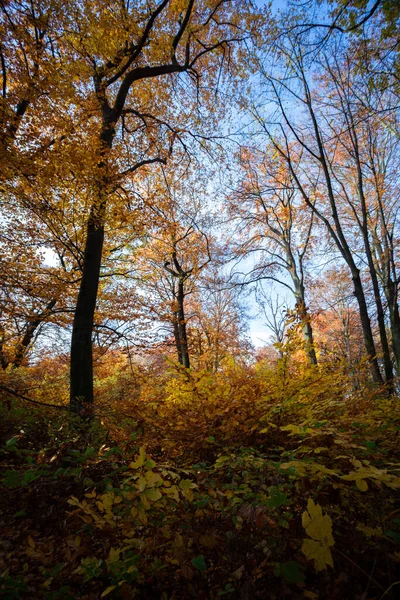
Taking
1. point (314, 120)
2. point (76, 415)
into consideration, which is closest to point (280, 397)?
point (76, 415)

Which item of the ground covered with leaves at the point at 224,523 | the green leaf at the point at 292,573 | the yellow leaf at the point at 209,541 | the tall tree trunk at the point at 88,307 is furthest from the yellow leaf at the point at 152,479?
the tall tree trunk at the point at 88,307

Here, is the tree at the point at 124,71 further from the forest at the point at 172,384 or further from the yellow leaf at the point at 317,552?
the yellow leaf at the point at 317,552

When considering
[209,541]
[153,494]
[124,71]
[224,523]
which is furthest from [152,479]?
[124,71]

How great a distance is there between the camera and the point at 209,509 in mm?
1670

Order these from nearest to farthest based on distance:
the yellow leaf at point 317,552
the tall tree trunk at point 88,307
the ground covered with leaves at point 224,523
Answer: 1. the yellow leaf at point 317,552
2. the ground covered with leaves at point 224,523
3. the tall tree trunk at point 88,307

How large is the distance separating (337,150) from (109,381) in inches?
512

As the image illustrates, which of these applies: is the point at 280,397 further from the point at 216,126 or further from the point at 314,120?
the point at 216,126

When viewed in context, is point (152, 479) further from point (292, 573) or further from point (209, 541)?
point (292, 573)

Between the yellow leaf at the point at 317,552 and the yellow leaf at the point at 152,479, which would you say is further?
the yellow leaf at the point at 152,479

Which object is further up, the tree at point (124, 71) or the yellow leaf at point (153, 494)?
the tree at point (124, 71)

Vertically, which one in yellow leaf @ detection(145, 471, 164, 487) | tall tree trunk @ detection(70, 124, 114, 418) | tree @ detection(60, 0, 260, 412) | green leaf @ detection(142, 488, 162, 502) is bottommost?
green leaf @ detection(142, 488, 162, 502)

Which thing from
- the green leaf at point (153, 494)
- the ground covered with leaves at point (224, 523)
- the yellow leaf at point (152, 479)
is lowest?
the ground covered with leaves at point (224, 523)

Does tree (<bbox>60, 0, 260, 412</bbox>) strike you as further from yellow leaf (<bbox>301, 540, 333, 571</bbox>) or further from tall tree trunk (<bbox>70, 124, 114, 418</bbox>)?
yellow leaf (<bbox>301, 540, 333, 571</bbox>)

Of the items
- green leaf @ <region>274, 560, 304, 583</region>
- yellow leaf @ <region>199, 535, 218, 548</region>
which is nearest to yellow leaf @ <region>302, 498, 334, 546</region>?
green leaf @ <region>274, 560, 304, 583</region>
